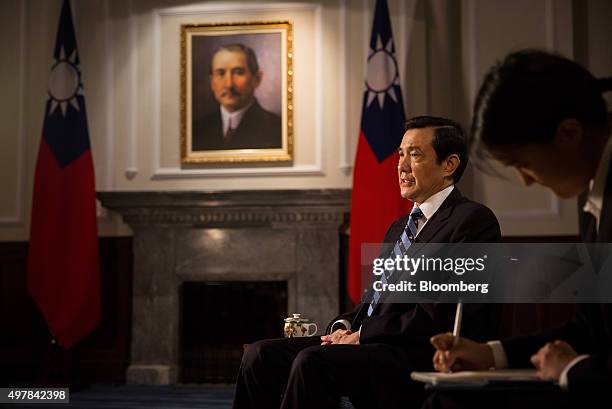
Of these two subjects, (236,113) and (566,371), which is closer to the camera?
(566,371)

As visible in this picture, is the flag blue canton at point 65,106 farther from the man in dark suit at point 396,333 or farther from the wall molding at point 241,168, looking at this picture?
the man in dark suit at point 396,333

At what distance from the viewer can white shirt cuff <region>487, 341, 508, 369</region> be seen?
5.17 ft

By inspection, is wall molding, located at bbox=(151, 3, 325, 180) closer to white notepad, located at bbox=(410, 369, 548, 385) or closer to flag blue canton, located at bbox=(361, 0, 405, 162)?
flag blue canton, located at bbox=(361, 0, 405, 162)

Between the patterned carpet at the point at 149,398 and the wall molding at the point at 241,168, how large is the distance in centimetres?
160

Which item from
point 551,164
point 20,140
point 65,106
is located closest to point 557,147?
point 551,164

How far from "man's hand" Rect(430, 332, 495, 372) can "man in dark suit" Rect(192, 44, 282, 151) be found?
160 inches

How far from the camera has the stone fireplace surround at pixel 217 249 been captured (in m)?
5.32

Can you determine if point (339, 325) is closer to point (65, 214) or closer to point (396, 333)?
point (396, 333)

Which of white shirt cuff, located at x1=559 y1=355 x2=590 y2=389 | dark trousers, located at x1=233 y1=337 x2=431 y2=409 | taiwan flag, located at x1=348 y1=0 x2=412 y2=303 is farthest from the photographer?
taiwan flag, located at x1=348 y1=0 x2=412 y2=303

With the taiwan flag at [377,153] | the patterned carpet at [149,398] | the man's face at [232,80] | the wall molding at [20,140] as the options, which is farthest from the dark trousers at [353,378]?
the wall molding at [20,140]

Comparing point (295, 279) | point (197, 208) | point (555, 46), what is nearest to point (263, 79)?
point (197, 208)

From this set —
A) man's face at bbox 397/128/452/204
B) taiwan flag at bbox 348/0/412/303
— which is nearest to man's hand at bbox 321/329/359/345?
man's face at bbox 397/128/452/204

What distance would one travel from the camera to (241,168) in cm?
557

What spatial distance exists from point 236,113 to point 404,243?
329 centimetres
